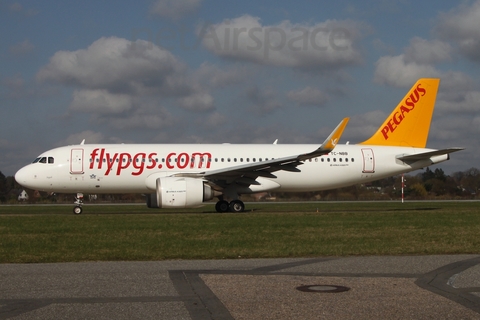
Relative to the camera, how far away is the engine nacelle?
86.8ft

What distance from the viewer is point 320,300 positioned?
754 cm

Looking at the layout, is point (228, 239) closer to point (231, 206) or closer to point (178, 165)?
point (231, 206)

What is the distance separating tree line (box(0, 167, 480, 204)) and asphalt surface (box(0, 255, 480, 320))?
34.6 metres

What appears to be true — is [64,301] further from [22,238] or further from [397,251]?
[22,238]

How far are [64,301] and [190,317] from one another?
1.88 meters

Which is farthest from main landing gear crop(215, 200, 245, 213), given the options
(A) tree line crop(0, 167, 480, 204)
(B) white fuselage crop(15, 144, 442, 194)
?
(A) tree line crop(0, 167, 480, 204)

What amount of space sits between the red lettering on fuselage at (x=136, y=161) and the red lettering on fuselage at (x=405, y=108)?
33.1 feet

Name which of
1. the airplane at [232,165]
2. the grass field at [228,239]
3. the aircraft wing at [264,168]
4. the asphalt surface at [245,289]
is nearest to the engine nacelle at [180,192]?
the airplane at [232,165]

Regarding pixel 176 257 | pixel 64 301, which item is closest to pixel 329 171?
pixel 176 257

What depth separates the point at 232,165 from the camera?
30.4m

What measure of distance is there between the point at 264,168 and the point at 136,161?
609cm

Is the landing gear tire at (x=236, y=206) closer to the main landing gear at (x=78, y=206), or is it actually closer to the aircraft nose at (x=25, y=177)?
the main landing gear at (x=78, y=206)

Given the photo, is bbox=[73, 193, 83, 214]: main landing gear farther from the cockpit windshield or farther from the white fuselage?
the cockpit windshield

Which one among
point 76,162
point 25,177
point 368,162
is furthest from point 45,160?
point 368,162
